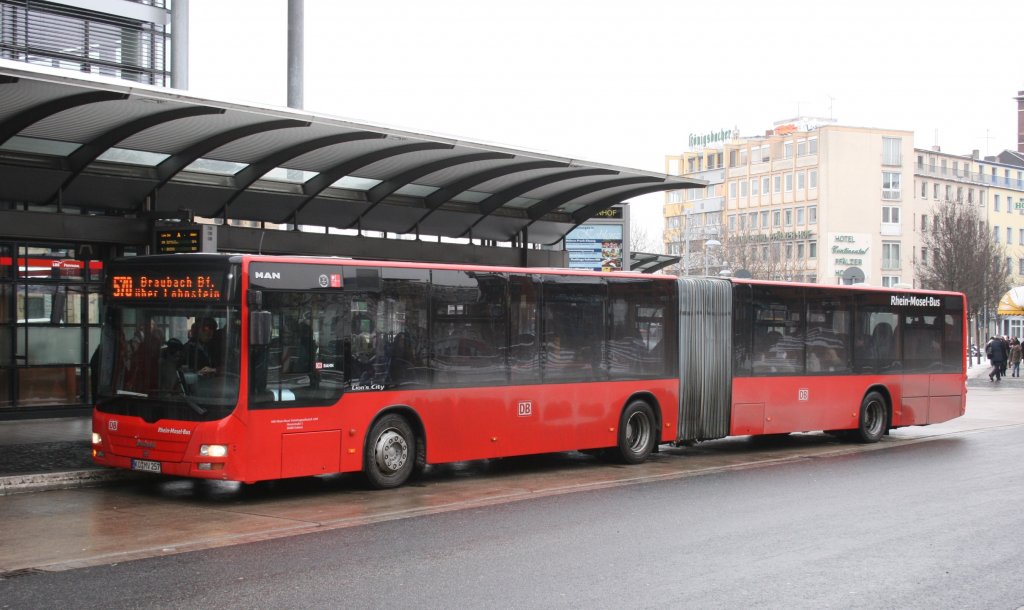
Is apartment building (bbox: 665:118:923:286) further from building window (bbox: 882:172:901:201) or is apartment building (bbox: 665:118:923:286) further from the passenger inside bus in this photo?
the passenger inside bus

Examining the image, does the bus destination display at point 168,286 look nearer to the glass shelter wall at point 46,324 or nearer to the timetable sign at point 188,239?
the timetable sign at point 188,239

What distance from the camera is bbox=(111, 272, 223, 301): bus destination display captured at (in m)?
11.8

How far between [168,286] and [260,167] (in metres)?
6.41

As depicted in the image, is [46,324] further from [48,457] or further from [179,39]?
[179,39]

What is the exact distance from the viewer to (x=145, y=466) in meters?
11.8

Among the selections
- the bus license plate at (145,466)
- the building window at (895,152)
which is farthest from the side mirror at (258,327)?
the building window at (895,152)

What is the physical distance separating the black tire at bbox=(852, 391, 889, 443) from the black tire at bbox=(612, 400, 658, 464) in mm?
5448

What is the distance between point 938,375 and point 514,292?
10.6m

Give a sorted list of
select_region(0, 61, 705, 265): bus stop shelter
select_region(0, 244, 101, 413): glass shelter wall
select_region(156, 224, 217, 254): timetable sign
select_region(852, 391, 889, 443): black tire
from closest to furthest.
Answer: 1. select_region(0, 61, 705, 265): bus stop shelter
2. select_region(156, 224, 217, 254): timetable sign
3. select_region(0, 244, 101, 413): glass shelter wall
4. select_region(852, 391, 889, 443): black tire

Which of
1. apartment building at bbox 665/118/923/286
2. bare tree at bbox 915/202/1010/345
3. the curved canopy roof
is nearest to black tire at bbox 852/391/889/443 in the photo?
the curved canopy roof

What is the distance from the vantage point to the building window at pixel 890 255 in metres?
109

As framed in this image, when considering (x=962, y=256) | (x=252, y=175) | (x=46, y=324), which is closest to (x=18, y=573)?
(x=252, y=175)

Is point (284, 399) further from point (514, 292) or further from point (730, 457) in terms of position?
point (730, 457)

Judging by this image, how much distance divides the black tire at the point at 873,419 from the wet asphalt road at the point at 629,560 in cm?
685
